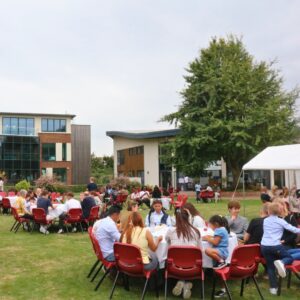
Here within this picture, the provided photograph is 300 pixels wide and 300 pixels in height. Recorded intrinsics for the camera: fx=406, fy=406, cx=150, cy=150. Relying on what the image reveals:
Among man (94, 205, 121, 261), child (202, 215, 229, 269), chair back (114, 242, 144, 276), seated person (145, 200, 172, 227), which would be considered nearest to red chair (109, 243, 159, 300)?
chair back (114, 242, 144, 276)

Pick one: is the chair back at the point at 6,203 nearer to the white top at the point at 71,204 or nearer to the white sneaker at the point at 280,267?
the white top at the point at 71,204

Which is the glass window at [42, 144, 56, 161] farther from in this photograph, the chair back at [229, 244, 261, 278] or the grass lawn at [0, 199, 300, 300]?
the chair back at [229, 244, 261, 278]

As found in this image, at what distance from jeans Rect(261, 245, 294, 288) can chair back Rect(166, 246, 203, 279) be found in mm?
1274

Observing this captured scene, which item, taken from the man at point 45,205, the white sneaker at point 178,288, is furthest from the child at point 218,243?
the man at point 45,205

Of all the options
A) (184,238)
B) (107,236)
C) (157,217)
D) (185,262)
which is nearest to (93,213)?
(157,217)

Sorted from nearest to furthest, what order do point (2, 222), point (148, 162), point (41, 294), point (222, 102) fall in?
point (41, 294)
point (2, 222)
point (222, 102)
point (148, 162)

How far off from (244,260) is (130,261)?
1.52 m

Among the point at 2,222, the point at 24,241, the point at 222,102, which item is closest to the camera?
the point at 24,241

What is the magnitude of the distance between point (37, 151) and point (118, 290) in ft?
137

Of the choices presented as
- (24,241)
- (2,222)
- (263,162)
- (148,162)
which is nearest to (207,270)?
(24,241)

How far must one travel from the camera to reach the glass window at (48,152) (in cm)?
4629

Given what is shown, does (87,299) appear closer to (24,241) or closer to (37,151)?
(24,241)

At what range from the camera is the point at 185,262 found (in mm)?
5273

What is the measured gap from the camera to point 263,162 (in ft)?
44.4
